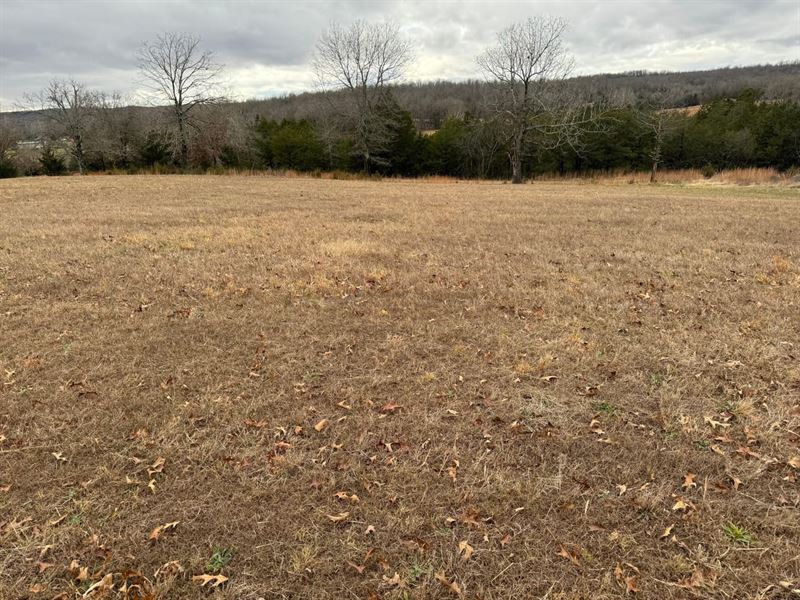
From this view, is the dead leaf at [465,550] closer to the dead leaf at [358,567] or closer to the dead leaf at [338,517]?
the dead leaf at [358,567]

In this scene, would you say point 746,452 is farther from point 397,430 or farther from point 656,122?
point 656,122

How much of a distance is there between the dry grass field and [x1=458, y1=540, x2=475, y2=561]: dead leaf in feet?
0.03

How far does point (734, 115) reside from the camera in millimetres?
40781

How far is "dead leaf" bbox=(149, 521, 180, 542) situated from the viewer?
2.55m

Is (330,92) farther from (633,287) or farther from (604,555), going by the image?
(604,555)

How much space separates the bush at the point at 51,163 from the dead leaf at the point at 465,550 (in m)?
47.9

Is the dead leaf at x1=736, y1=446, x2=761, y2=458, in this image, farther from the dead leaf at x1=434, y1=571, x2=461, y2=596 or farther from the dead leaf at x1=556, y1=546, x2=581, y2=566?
the dead leaf at x1=434, y1=571, x2=461, y2=596

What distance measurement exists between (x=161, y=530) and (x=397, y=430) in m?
1.59

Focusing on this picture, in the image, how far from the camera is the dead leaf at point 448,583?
7.48ft

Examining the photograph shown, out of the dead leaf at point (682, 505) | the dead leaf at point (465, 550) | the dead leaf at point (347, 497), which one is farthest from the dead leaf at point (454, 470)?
the dead leaf at point (682, 505)

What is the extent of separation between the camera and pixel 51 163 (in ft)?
129

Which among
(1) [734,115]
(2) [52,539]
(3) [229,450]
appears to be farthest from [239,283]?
(1) [734,115]

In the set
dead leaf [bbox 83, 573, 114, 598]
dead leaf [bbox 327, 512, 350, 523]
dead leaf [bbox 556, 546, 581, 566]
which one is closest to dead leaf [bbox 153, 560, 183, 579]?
dead leaf [bbox 83, 573, 114, 598]

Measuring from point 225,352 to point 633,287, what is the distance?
5409mm
